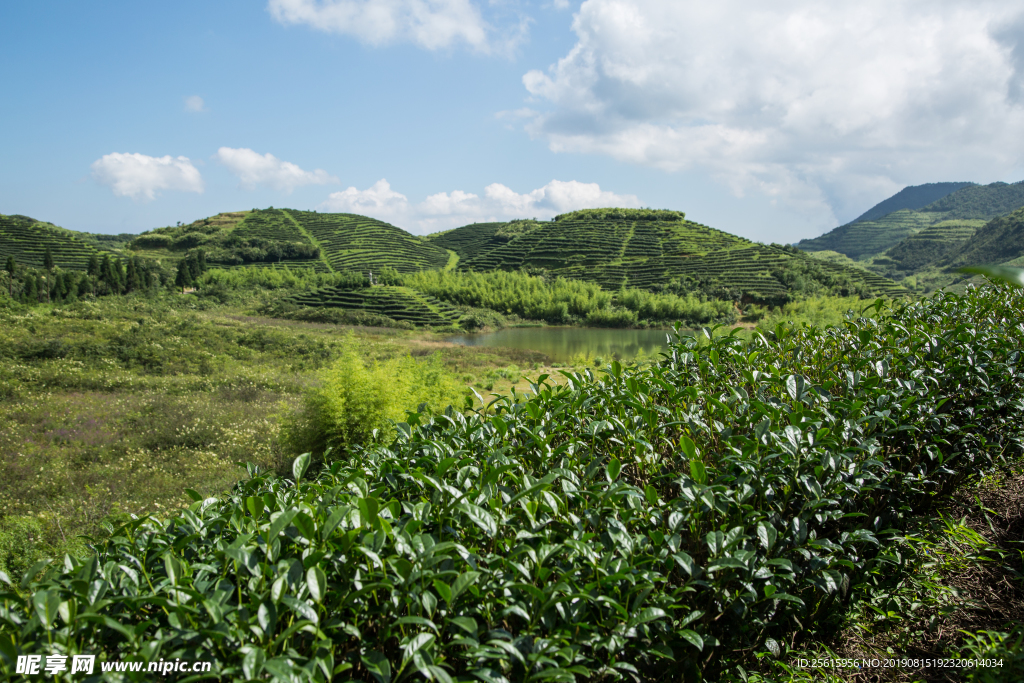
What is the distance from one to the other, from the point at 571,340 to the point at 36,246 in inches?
2044

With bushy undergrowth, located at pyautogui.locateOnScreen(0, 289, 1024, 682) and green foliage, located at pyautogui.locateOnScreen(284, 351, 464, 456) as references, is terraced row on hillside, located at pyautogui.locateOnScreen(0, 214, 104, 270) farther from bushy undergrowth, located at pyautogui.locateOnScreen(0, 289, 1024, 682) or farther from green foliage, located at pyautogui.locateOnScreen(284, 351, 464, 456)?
bushy undergrowth, located at pyautogui.locateOnScreen(0, 289, 1024, 682)

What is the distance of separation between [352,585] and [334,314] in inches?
1600

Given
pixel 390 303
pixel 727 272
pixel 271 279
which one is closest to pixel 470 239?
pixel 271 279

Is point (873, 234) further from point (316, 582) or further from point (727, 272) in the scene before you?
point (316, 582)

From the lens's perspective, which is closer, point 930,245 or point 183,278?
point 183,278

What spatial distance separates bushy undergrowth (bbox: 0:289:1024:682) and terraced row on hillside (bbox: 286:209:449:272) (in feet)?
227

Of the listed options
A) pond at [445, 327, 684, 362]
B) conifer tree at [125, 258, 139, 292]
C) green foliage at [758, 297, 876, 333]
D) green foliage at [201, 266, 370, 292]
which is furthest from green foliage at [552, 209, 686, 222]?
conifer tree at [125, 258, 139, 292]

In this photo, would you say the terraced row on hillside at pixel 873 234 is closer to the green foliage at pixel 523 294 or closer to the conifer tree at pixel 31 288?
the green foliage at pixel 523 294

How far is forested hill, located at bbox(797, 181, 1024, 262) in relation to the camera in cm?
10750

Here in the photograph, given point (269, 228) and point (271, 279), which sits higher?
point (269, 228)

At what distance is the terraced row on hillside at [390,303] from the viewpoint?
4197cm

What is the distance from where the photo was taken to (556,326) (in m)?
49.6

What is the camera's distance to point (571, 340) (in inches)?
1523

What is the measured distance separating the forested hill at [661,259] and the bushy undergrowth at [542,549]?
167 ft
